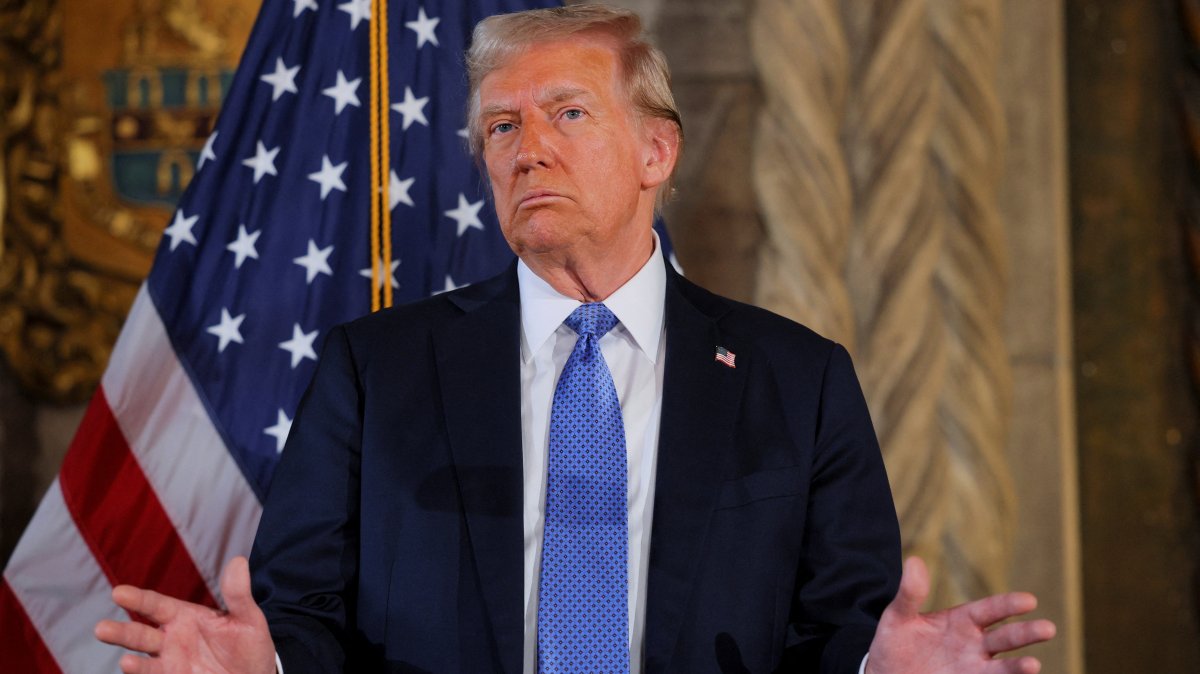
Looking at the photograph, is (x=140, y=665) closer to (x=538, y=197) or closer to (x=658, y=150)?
(x=538, y=197)

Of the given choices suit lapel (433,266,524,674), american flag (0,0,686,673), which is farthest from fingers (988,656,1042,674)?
american flag (0,0,686,673)

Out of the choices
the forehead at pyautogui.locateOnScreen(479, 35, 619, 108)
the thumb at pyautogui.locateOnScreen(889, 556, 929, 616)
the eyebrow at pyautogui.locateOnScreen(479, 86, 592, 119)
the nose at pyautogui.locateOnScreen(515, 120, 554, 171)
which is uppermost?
the forehead at pyautogui.locateOnScreen(479, 35, 619, 108)

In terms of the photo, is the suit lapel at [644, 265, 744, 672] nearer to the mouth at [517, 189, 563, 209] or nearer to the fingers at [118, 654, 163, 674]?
the mouth at [517, 189, 563, 209]

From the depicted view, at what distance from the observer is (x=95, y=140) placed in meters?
2.84

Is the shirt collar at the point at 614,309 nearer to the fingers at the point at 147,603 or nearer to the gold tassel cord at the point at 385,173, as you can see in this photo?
the gold tassel cord at the point at 385,173

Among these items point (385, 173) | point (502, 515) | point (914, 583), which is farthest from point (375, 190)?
point (914, 583)

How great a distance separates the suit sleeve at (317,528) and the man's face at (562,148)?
0.31 meters

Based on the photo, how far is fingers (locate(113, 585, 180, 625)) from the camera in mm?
1290

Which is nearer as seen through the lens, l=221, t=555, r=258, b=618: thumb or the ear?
l=221, t=555, r=258, b=618: thumb

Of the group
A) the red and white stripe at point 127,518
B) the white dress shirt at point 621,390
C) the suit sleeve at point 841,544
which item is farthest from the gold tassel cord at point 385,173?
the suit sleeve at point 841,544

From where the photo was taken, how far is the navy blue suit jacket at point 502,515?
1.62 m

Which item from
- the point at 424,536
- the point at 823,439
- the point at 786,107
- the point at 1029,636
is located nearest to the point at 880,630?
the point at 1029,636

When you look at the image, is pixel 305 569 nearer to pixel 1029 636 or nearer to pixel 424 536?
pixel 424 536

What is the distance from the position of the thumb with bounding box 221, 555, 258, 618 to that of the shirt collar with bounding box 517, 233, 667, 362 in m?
0.54
